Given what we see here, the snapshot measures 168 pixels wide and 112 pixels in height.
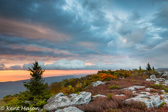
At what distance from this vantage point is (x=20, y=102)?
8586 millimetres

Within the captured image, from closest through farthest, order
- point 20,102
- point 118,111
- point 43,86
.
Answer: point 118,111 → point 20,102 → point 43,86

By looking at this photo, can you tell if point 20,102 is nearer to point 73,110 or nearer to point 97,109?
point 73,110

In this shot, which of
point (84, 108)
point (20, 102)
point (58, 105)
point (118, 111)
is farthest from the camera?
point (20, 102)

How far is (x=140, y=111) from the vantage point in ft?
17.2

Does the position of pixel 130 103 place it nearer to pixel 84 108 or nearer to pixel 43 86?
pixel 84 108

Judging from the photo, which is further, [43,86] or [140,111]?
[43,86]

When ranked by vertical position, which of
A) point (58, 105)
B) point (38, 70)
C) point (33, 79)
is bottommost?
point (58, 105)

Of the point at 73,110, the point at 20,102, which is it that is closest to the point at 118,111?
the point at 73,110

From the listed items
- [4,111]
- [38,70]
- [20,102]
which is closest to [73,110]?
[20,102]

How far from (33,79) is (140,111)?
9943mm

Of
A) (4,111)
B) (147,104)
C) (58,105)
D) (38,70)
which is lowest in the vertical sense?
(4,111)

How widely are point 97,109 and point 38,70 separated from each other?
313 inches

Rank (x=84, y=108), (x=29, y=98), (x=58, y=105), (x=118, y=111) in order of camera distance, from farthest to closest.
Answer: (x=29, y=98), (x=58, y=105), (x=84, y=108), (x=118, y=111)

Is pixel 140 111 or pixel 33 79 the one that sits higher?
pixel 33 79
